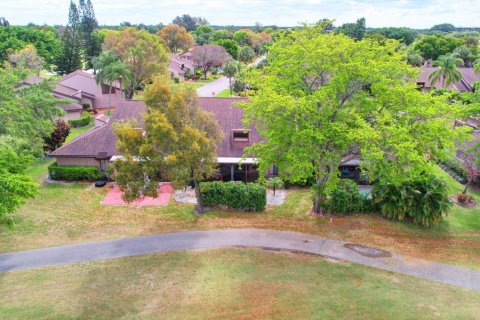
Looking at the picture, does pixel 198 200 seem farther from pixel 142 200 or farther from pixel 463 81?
pixel 463 81

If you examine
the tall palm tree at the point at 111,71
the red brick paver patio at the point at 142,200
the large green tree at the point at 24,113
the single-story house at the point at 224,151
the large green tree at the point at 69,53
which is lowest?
the red brick paver patio at the point at 142,200

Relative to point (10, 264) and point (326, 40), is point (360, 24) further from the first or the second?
point (10, 264)

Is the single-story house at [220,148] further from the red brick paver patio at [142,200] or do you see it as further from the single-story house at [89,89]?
the single-story house at [89,89]

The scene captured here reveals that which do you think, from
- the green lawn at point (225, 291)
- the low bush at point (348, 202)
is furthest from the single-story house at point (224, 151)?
the green lawn at point (225, 291)

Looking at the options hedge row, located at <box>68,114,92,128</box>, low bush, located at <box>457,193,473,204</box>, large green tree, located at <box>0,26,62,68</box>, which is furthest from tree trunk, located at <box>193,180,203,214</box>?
large green tree, located at <box>0,26,62,68</box>

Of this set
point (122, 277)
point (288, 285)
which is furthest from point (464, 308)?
point (122, 277)

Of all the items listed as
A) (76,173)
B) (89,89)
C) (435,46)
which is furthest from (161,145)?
(435,46)
